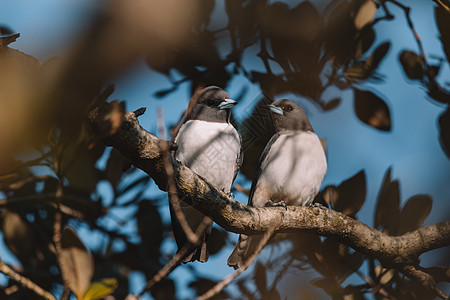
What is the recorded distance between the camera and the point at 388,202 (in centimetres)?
278

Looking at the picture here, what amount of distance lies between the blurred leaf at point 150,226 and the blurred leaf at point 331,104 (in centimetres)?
138

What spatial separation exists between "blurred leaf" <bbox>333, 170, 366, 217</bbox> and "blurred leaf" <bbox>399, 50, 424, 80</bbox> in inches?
29.6

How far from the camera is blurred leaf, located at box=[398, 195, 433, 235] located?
270 cm

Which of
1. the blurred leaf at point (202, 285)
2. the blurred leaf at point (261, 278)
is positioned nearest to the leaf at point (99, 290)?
the blurred leaf at point (261, 278)

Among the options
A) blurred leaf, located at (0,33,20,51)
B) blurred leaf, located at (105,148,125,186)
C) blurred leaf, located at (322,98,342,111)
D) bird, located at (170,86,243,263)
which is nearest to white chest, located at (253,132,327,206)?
bird, located at (170,86,243,263)

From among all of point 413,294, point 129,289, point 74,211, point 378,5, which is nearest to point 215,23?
point 378,5

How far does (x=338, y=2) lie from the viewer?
9.43 ft

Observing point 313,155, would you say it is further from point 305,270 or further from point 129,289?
point 129,289

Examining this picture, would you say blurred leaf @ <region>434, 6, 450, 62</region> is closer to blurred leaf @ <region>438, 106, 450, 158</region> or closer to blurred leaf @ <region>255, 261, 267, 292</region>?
blurred leaf @ <region>438, 106, 450, 158</region>

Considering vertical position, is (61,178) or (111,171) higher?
(61,178)

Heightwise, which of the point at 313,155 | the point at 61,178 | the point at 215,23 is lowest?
the point at 313,155

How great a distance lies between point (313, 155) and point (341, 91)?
880mm

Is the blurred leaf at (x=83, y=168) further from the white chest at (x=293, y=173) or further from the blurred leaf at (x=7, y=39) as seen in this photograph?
the white chest at (x=293, y=173)

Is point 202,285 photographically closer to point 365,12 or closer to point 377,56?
point 377,56
